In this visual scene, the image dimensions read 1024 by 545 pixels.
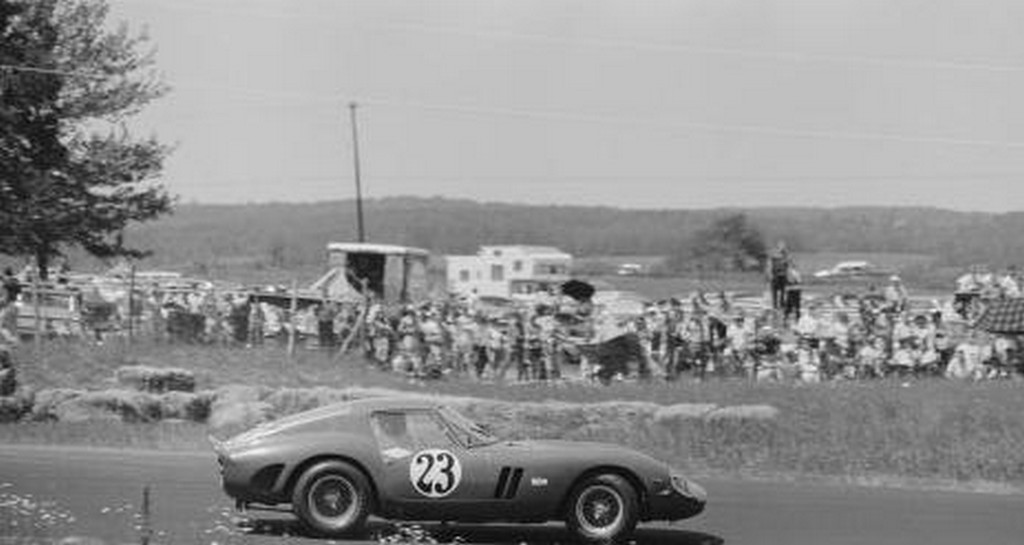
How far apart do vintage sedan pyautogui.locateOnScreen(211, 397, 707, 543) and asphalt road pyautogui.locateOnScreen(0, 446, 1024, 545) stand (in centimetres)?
28

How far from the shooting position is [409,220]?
506ft

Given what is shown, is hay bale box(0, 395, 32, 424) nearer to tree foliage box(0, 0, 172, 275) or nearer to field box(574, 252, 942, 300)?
tree foliage box(0, 0, 172, 275)

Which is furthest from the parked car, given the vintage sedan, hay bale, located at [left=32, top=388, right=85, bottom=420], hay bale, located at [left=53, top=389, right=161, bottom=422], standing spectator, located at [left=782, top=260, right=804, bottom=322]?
the vintage sedan

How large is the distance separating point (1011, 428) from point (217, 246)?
123973 mm

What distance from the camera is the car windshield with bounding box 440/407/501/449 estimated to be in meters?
13.1

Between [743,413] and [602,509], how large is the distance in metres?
10.5

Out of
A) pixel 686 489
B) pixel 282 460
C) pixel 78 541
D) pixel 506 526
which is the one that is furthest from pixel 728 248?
pixel 78 541

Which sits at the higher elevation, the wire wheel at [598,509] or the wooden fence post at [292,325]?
the wooden fence post at [292,325]

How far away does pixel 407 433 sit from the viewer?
1303 cm

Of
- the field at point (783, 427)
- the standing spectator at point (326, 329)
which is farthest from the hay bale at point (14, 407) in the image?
the standing spectator at point (326, 329)

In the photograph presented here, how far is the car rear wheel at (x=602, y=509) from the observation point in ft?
41.7

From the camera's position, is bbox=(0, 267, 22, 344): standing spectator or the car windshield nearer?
the car windshield

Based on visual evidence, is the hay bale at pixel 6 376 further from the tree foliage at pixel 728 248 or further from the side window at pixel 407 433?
the tree foliage at pixel 728 248

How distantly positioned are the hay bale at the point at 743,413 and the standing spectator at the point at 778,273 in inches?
279
